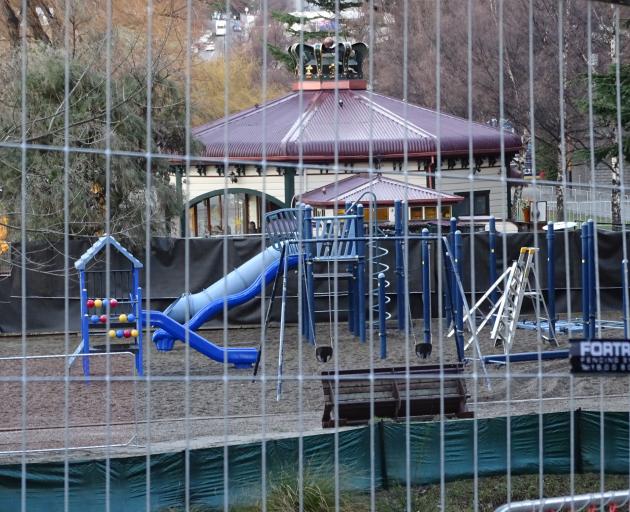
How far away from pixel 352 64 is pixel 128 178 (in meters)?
13.4

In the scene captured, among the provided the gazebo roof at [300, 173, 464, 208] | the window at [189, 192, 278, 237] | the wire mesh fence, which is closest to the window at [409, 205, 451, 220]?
the wire mesh fence

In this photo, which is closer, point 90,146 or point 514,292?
point 514,292

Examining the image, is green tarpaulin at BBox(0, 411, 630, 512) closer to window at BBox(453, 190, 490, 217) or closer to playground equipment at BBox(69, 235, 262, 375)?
playground equipment at BBox(69, 235, 262, 375)

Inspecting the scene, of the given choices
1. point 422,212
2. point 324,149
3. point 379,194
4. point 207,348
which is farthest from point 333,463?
point 324,149

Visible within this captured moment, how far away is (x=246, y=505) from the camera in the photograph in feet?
19.3

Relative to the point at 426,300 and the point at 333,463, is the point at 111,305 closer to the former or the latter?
the point at 426,300

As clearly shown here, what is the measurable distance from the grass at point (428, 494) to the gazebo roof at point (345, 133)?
17434 millimetres

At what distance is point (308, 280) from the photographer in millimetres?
14719

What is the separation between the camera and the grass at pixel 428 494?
19.1 feet

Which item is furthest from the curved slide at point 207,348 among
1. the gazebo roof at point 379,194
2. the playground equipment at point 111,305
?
the gazebo roof at point 379,194

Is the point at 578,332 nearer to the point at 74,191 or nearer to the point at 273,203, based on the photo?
the point at 74,191

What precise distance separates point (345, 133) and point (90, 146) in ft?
37.3

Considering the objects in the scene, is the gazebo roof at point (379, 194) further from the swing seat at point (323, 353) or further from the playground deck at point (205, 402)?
the swing seat at point (323, 353)

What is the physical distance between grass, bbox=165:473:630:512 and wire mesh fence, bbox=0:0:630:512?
0.08 feet
